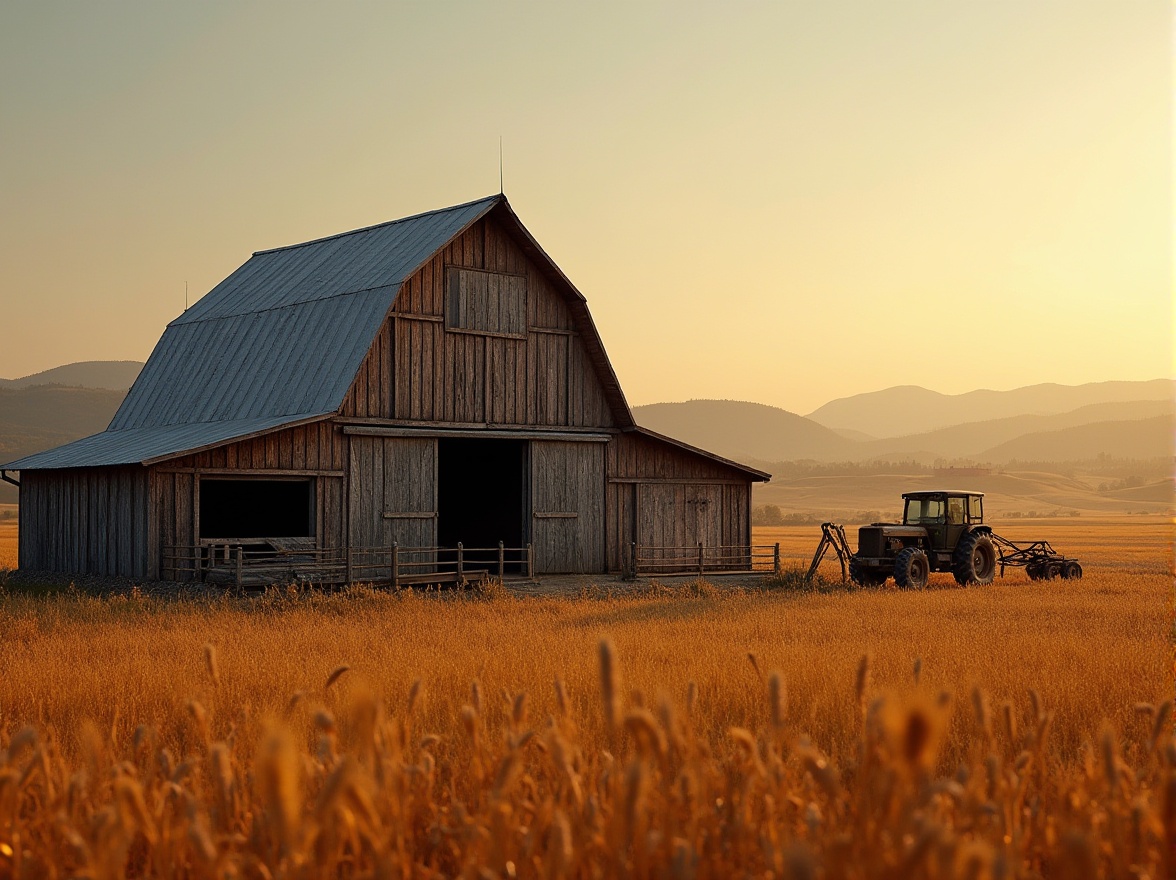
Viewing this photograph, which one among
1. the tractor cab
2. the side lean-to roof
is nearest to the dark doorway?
the side lean-to roof

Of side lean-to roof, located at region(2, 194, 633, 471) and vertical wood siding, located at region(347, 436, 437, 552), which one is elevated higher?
side lean-to roof, located at region(2, 194, 633, 471)

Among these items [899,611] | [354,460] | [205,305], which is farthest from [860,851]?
[205,305]

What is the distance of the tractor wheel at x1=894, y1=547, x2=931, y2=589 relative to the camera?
26719 millimetres

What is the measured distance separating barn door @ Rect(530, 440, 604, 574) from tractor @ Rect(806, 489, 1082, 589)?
4.92 metres

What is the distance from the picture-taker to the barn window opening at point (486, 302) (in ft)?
87.6

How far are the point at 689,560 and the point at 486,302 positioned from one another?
8.00m

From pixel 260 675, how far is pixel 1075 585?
70.8 ft

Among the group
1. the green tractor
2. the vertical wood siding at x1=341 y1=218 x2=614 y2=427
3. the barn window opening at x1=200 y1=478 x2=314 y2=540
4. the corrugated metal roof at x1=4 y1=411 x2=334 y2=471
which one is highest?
the vertical wood siding at x1=341 y1=218 x2=614 y2=427

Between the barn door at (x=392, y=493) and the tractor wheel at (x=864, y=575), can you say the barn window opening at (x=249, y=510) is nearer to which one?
the barn door at (x=392, y=493)

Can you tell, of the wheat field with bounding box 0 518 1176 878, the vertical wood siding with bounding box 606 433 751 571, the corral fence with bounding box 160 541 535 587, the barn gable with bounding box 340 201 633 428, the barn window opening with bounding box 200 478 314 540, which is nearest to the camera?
the wheat field with bounding box 0 518 1176 878

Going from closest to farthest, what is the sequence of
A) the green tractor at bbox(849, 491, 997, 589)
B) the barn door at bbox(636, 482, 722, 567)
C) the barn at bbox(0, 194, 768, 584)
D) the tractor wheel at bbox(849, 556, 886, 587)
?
the barn at bbox(0, 194, 768, 584)
the green tractor at bbox(849, 491, 997, 589)
the tractor wheel at bbox(849, 556, 886, 587)
the barn door at bbox(636, 482, 722, 567)

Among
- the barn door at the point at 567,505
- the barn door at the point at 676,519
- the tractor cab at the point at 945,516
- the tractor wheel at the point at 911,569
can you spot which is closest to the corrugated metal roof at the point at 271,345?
the barn door at the point at 567,505

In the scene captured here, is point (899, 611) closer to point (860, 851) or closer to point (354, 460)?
point (354, 460)

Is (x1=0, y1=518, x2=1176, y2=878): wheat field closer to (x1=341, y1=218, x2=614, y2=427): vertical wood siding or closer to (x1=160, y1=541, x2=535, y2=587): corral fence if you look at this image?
(x1=160, y1=541, x2=535, y2=587): corral fence
